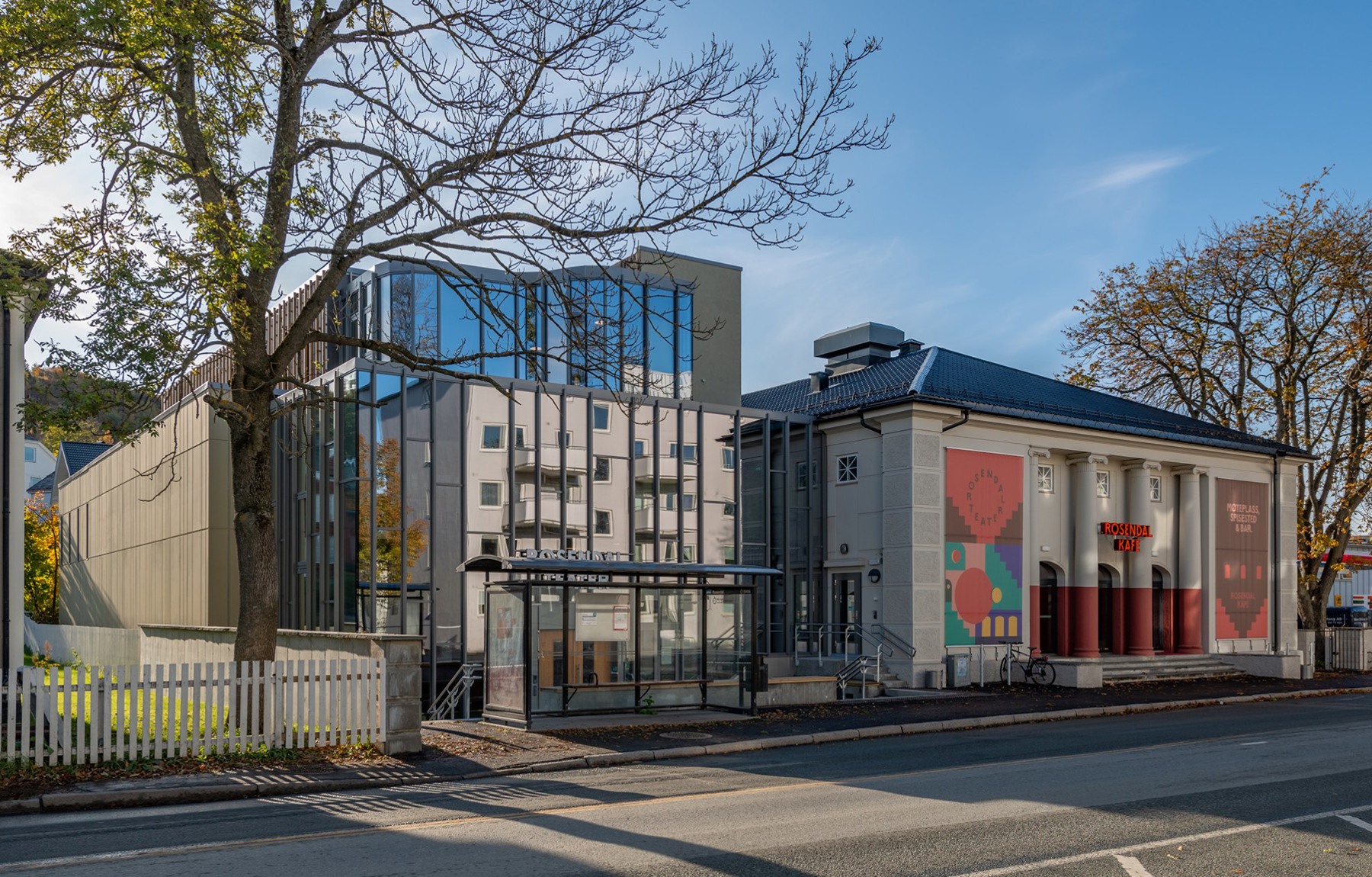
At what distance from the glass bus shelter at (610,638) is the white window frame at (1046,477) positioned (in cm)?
1300

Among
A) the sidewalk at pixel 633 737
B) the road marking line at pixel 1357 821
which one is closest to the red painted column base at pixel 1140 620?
the sidewalk at pixel 633 737

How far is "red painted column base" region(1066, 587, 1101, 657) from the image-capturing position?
3161 centimetres

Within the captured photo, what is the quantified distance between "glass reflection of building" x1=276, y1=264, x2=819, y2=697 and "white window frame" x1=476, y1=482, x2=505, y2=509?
0.04m

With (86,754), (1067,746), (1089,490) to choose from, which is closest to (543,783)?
(86,754)

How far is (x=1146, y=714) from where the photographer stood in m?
22.9

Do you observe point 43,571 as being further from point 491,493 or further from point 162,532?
point 491,493

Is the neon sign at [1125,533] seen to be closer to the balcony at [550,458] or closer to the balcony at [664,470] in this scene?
the balcony at [664,470]

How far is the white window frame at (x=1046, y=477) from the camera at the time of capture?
31.7 meters

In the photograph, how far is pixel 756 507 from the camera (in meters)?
31.8

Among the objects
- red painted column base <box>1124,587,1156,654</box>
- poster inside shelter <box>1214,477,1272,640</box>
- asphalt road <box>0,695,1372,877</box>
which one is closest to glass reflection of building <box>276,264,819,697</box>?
asphalt road <box>0,695,1372,877</box>

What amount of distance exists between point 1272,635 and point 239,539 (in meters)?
33.6

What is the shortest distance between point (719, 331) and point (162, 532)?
2112 centimetres

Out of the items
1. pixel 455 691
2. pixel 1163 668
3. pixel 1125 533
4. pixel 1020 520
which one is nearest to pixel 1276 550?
pixel 1125 533

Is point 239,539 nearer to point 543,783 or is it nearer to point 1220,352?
point 543,783
